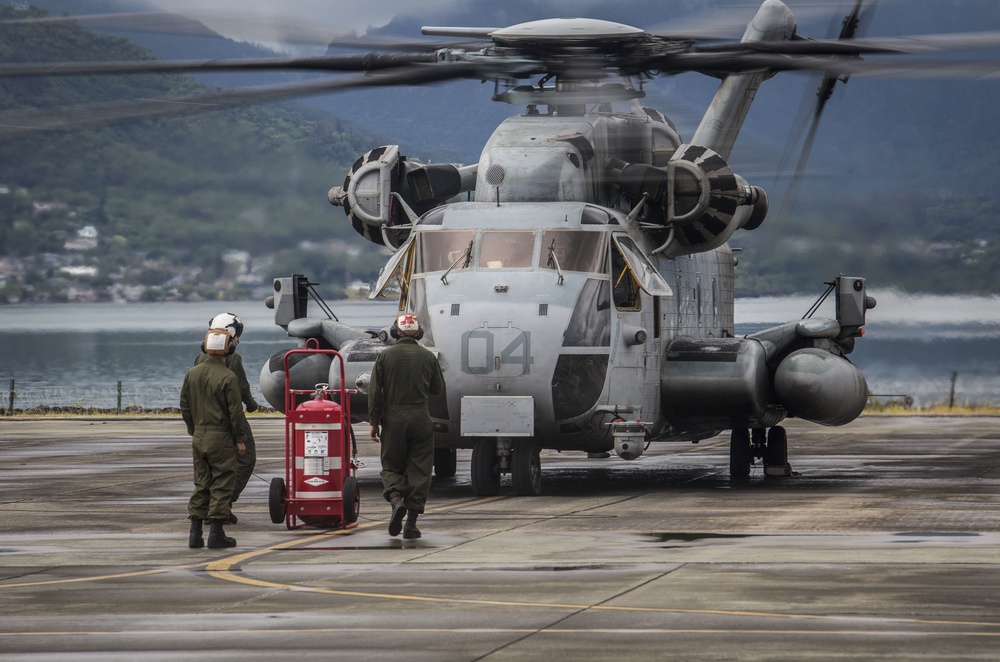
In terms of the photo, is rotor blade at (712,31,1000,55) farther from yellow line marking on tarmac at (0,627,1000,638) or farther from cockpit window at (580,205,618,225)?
yellow line marking on tarmac at (0,627,1000,638)

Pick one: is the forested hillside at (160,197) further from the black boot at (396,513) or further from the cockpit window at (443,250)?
the black boot at (396,513)

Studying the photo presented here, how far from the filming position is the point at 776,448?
22609 mm

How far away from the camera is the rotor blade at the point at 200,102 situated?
480 inches

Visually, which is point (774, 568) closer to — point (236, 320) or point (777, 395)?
point (236, 320)

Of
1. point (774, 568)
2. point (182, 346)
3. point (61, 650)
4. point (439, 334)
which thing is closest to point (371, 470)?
point (439, 334)

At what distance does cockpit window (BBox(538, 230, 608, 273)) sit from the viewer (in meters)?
19.3

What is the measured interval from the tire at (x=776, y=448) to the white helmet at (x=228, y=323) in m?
8.69

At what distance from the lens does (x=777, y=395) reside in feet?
69.2

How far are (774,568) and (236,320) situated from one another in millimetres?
6349

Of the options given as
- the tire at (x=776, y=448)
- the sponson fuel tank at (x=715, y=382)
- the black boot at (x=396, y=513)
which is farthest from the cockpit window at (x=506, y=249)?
the tire at (x=776, y=448)

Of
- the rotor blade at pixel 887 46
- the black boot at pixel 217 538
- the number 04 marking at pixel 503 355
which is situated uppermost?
the rotor blade at pixel 887 46

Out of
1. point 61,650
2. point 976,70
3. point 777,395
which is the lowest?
point 61,650

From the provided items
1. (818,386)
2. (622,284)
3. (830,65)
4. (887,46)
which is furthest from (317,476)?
(818,386)

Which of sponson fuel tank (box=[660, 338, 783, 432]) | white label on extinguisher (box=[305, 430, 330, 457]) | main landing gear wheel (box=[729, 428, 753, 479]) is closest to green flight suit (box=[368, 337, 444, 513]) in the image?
white label on extinguisher (box=[305, 430, 330, 457])
